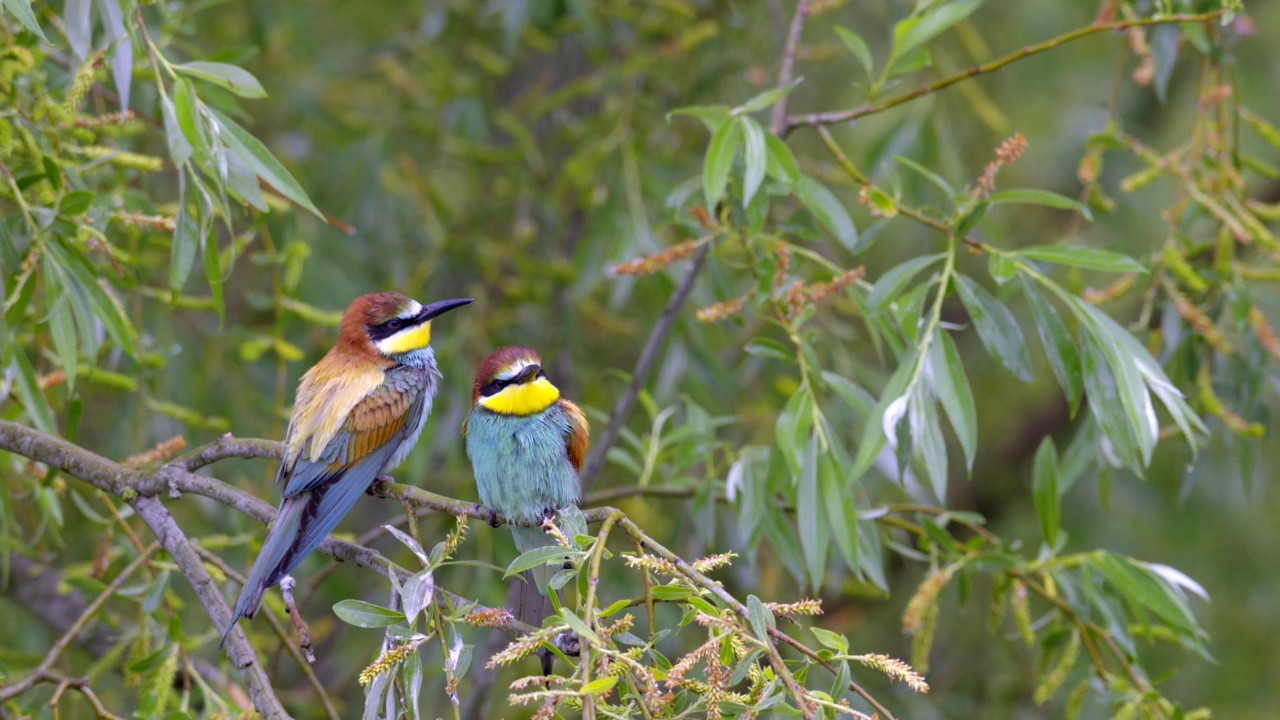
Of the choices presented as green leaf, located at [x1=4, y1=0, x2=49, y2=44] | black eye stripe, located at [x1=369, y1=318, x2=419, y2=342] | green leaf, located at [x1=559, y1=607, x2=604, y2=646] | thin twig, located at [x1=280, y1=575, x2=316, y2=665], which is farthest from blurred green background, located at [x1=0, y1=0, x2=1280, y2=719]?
green leaf, located at [x1=559, y1=607, x2=604, y2=646]

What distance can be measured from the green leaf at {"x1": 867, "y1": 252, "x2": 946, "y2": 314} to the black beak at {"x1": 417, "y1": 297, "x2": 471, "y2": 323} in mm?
809

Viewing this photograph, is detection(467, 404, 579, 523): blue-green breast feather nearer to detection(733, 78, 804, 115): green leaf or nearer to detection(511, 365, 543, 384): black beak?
detection(511, 365, 543, 384): black beak

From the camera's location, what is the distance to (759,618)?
1319 millimetres

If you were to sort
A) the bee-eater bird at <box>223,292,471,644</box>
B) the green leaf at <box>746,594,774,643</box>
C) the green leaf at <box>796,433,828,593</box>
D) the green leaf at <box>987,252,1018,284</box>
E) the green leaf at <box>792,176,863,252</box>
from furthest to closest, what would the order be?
1. the green leaf at <box>792,176,863,252</box>
2. the green leaf at <box>796,433,828,593</box>
3. the green leaf at <box>987,252,1018,284</box>
4. the bee-eater bird at <box>223,292,471,644</box>
5. the green leaf at <box>746,594,774,643</box>

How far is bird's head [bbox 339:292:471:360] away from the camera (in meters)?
2.52

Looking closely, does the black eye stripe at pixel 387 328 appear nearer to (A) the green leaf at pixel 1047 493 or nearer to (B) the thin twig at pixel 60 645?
(B) the thin twig at pixel 60 645

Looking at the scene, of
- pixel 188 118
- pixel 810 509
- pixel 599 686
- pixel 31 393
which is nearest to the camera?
pixel 599 686

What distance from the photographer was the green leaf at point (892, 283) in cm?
204

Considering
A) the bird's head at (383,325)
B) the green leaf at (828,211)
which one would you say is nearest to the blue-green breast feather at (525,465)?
the bird's head at (383,325)

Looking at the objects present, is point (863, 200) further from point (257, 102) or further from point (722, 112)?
point (257, 102)

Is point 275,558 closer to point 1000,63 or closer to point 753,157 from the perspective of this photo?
point 753,157

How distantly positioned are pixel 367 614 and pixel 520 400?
892mm

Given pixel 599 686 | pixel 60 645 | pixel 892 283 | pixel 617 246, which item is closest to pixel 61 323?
pixel 60 645

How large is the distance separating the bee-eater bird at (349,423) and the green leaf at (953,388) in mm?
921
